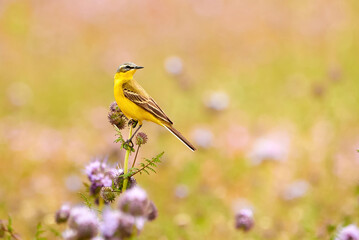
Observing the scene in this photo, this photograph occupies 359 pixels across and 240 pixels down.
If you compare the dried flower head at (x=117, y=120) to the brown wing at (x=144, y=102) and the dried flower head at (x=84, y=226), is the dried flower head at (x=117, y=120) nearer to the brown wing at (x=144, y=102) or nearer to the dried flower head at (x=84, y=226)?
the brown wing at (x=144, y=102)

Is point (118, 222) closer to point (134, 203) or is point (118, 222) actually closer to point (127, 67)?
point (134, 203)

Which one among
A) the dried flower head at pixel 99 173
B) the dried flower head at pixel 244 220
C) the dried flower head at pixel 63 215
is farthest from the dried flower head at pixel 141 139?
the dried flower head at pixel 244 220

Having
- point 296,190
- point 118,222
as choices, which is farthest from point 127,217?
point 296,190

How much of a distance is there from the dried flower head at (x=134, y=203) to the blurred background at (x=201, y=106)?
0.79m

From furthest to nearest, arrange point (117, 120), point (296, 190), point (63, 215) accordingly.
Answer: point (296, 190), point (117, 120), point (63, 215)

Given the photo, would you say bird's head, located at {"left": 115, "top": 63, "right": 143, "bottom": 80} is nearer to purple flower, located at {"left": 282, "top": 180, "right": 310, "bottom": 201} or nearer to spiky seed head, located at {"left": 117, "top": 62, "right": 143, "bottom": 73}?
spiky seed head, located at {"left": 117, "top": 62, "right": 143, "bottom": 73}

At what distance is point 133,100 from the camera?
2.68 meters

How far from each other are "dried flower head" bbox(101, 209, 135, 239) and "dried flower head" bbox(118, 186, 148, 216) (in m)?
0.02

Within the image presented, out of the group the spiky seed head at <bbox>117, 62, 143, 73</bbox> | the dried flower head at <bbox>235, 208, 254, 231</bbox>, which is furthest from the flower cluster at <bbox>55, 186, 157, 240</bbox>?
the dried flower head at <bbox>235, 208, 254, 231</bbox>

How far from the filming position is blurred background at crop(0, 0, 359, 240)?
217 inches

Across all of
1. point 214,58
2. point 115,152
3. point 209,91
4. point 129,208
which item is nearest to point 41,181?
point 115,152

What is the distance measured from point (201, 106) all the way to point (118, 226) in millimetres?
7038

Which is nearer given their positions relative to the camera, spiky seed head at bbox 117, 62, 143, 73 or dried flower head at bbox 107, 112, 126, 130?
dried flower head at bbox 107, 112, 126, 130

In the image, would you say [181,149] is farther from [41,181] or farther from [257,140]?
[41,181]
